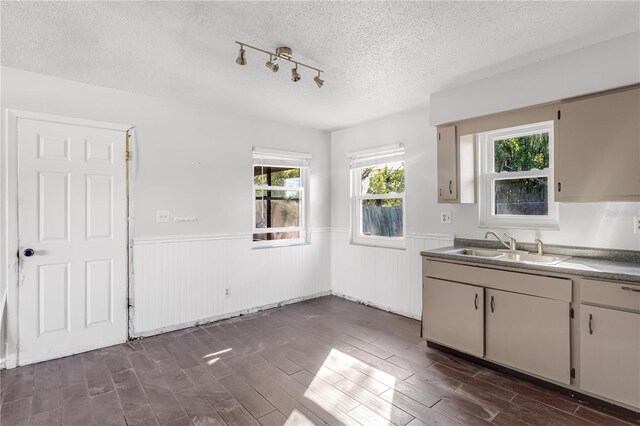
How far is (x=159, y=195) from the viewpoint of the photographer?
355cm

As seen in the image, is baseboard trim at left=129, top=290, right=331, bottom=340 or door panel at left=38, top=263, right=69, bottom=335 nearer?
door panel at left=38, top=263, right=69, bottom=335

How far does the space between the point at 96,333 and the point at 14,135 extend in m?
1.88

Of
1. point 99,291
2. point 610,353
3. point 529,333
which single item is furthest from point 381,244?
point 99,291

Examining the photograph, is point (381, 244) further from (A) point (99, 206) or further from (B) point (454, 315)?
(A) point (99, 206)

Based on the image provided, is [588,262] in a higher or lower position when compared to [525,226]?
lower

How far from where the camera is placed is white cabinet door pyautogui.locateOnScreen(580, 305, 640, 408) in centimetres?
209

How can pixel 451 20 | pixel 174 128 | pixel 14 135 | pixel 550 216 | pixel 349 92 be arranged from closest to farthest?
pixel 451 20, pixel 14 135, pixel 550 216, pixel 349 92, pixel 174 128

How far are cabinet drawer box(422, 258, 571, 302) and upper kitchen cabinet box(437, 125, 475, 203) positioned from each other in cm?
72

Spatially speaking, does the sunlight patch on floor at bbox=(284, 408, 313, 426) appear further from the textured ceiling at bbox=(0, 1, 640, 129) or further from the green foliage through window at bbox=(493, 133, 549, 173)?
the green foliage through window at bbox=(493, 133, 549, 173)

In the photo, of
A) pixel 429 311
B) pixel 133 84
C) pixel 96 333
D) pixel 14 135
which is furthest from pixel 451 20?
pixel 96 333

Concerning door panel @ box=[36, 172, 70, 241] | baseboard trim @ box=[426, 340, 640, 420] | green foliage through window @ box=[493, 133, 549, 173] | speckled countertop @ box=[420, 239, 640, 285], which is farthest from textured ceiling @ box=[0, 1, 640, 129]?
baseboard trim @ box=[426, 340, 640, 420]

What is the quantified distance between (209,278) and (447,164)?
2904 mm

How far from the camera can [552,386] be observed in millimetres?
2418

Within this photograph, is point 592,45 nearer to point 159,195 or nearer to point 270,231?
point 270,231
